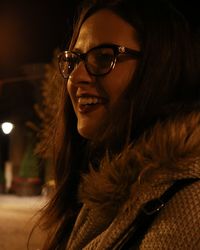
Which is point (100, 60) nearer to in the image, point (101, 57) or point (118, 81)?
point (101, 57)

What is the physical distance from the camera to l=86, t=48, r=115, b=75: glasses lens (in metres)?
1.49

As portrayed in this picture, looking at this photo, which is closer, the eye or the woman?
the woman

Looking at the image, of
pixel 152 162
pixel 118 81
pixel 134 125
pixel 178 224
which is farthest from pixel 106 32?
pixel 178 224

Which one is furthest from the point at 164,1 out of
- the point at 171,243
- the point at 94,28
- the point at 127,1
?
the point at 171,243

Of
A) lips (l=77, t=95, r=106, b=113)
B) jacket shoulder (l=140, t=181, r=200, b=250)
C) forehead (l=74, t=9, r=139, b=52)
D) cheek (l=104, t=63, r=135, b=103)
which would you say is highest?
forehead (l=74, t=9, r=139, b=52)

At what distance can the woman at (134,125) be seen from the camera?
111 centimetres

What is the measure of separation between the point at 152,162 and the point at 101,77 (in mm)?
428

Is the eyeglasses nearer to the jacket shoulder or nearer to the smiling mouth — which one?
the smiling mouth

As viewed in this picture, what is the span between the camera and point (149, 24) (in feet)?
4.85

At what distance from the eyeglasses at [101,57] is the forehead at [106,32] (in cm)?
→ 2

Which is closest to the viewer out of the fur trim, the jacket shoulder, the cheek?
the jacket shoulder

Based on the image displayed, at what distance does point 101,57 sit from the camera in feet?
4.99

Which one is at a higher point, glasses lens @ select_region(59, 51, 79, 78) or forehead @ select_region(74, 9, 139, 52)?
forehead @ select_region(74, 9, 139, 52)

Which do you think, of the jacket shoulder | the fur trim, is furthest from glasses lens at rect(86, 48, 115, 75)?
the jacket shoulder
